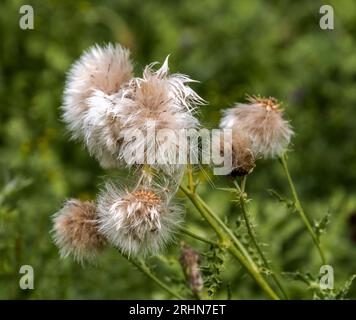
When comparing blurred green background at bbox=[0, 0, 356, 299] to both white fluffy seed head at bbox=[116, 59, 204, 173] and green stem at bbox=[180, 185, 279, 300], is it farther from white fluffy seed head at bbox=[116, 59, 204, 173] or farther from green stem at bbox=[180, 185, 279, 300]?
white fluffy seed head at bbox=[116, 59, 204, 173]

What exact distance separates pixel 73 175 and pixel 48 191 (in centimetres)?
36

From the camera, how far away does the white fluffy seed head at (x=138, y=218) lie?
7.03ft

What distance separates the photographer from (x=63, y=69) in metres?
4.81

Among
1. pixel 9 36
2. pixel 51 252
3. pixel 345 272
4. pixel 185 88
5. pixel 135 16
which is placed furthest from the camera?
pixel 135 16

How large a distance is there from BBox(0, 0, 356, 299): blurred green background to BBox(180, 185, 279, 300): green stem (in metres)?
1.05

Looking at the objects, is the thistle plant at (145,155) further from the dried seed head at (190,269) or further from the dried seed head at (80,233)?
the dried seed head at (190,269)

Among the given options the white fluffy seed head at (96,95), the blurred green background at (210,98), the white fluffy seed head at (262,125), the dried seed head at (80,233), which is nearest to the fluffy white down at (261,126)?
the white fluffy seed head at (262,125)

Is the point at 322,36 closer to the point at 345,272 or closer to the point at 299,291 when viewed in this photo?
the point at 345,272

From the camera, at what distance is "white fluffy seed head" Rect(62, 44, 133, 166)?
2172 mm

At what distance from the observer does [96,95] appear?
87.9 inches

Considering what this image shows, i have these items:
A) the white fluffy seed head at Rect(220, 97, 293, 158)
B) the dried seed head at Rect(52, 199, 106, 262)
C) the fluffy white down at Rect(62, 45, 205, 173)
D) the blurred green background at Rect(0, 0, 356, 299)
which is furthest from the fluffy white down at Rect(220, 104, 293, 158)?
the blurred green background at Rect(0, 0, 356, 299)

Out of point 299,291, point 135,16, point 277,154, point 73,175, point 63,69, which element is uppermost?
point 135,16

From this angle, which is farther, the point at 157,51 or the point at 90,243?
the point at 157,51

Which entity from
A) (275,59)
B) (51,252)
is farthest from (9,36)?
(51,252)
